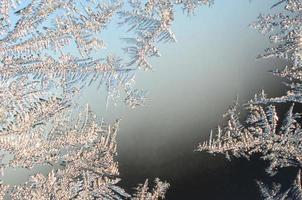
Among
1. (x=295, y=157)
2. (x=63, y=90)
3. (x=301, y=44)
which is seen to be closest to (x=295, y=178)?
(x=295, y=157)

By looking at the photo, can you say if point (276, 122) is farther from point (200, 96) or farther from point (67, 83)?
point (67, 83)

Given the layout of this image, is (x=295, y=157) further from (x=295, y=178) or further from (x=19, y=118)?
(x=19, y=118)

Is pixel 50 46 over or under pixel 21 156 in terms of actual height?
over

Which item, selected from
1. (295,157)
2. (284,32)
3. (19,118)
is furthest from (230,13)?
(19,118)
